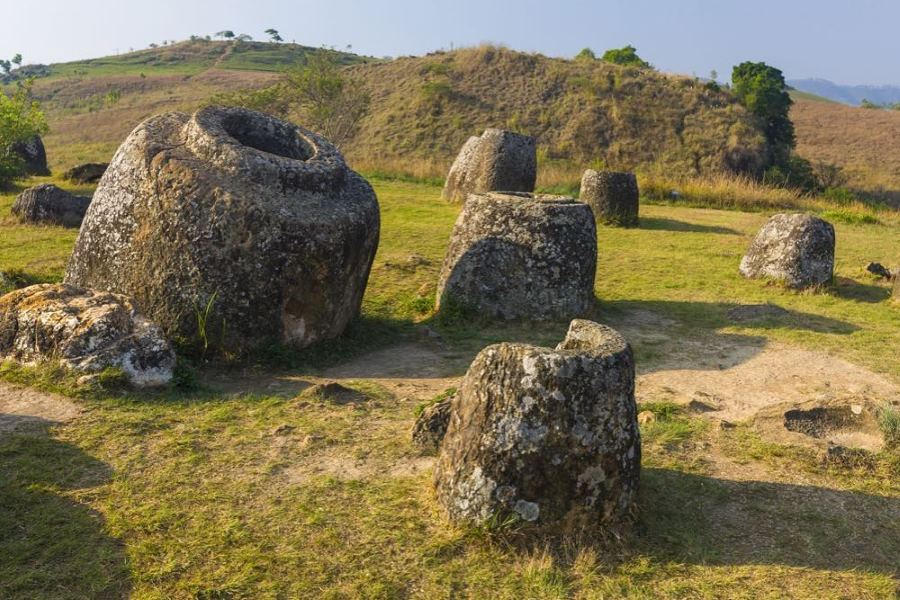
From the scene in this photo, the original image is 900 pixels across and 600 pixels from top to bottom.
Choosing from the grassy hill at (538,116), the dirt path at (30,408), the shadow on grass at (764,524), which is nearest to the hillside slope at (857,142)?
the grassy hill at (538,116)

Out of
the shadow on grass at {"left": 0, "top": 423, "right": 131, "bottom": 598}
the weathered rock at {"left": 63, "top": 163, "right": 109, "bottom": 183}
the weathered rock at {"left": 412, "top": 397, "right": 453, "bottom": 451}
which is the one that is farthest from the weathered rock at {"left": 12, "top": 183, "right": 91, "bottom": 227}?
the weathered rock at {"left": 412, "top": 397, "right": 453, "bottom": 451}

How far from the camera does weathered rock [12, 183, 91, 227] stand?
586 inches

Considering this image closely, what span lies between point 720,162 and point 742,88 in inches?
372

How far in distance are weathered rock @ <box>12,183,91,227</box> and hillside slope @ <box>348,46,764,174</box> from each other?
26.8 metres

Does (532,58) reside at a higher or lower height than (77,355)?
higher

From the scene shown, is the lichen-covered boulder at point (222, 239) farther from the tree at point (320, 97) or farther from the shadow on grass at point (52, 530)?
the tree at point (320, 97)

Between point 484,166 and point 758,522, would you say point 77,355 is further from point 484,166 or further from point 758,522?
point 484,166

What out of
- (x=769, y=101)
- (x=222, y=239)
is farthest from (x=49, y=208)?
(x=769, y=101)

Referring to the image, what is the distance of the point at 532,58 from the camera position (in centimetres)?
5406

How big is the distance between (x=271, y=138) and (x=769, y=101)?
42.6 metres

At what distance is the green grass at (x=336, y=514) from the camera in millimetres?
4199

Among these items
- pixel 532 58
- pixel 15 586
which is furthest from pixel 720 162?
pixel 15 586

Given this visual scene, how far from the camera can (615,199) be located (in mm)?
18656

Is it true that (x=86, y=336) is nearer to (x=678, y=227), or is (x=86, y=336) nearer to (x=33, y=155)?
(x=678, y=227)
